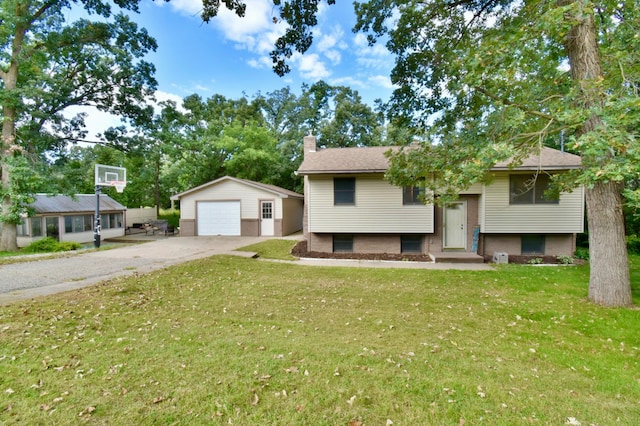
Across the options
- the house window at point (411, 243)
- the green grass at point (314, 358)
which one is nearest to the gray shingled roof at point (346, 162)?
the house window at point (411, 243)

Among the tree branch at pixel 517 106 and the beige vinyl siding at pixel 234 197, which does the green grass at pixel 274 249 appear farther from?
the tree branch at pixel 517 106

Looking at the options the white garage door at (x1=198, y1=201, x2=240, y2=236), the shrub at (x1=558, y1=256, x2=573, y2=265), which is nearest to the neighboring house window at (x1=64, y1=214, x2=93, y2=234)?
the white garage door at (x1=198, y1=201, x2=240, y2=236)

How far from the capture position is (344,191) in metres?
11.4

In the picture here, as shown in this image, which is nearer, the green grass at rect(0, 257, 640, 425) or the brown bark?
the green grass at rect(0, 257, 640, 425)

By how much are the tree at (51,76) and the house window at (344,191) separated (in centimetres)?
1158

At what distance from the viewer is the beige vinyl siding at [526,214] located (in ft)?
34.3

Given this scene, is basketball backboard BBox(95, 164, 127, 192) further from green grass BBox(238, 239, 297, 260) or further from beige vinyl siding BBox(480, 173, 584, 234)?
beige vinyl siding BBox(480, 173, 584, 234)

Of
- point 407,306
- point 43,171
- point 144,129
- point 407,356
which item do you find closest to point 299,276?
point 407,306

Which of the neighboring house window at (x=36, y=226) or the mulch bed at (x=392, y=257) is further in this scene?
the neighboring house window at (x=36, y=226)

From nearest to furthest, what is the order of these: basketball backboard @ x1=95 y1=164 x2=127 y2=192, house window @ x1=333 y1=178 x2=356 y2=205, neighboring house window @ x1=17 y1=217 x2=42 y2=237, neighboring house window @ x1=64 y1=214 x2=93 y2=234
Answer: house window @ x1=333 y1=178 x2=356 y2=205 < basketball backboard @ x1=95 y1=164 x2=127 y2=192 < neighboring house window @ x1=17 y1=217 x2=42 y2=237 < neighboring house window @ x1=64 y1=214 x2=93 y2=234

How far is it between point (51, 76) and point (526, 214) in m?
20.5

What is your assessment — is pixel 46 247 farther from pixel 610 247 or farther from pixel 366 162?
pixel 610 247

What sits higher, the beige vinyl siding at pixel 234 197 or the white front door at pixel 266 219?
the beige vinyl siding at pixel 234 197

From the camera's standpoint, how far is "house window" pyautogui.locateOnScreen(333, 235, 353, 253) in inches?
460
